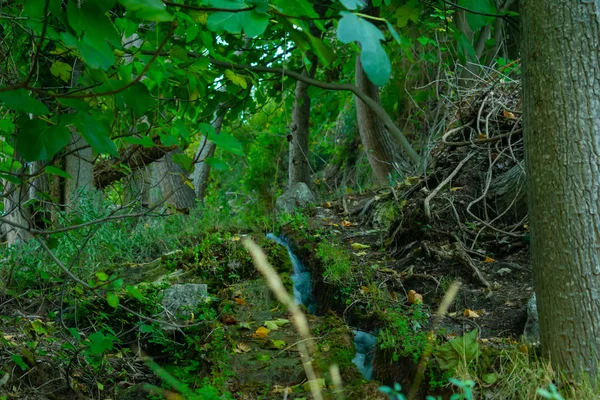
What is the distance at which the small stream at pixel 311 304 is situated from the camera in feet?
15.2

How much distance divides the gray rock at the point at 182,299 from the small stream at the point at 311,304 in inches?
40.9

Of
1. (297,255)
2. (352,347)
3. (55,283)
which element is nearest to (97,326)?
(55,283)

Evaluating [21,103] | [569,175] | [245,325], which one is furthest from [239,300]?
[21,103]

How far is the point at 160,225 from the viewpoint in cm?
791

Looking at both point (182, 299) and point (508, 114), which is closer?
point (182, 299)

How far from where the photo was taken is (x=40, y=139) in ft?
7.45

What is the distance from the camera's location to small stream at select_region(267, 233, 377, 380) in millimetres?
4645

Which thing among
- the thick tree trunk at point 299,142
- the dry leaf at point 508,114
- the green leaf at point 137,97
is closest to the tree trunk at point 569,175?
the green leaf at point 137,97

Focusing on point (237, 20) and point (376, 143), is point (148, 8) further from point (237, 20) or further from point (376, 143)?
point (376, 143)

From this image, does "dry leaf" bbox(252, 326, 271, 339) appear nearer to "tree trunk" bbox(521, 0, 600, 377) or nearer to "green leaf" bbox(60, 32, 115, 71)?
"tree trunk" bbox(521, 0, 600, 377)

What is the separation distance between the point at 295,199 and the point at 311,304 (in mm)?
3733

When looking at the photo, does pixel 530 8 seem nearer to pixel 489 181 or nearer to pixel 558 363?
pixel 558 363

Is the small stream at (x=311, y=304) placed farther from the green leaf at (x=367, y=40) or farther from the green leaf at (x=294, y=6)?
the green leaf at (x=367, y=40)

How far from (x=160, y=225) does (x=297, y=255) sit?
1995 mm
